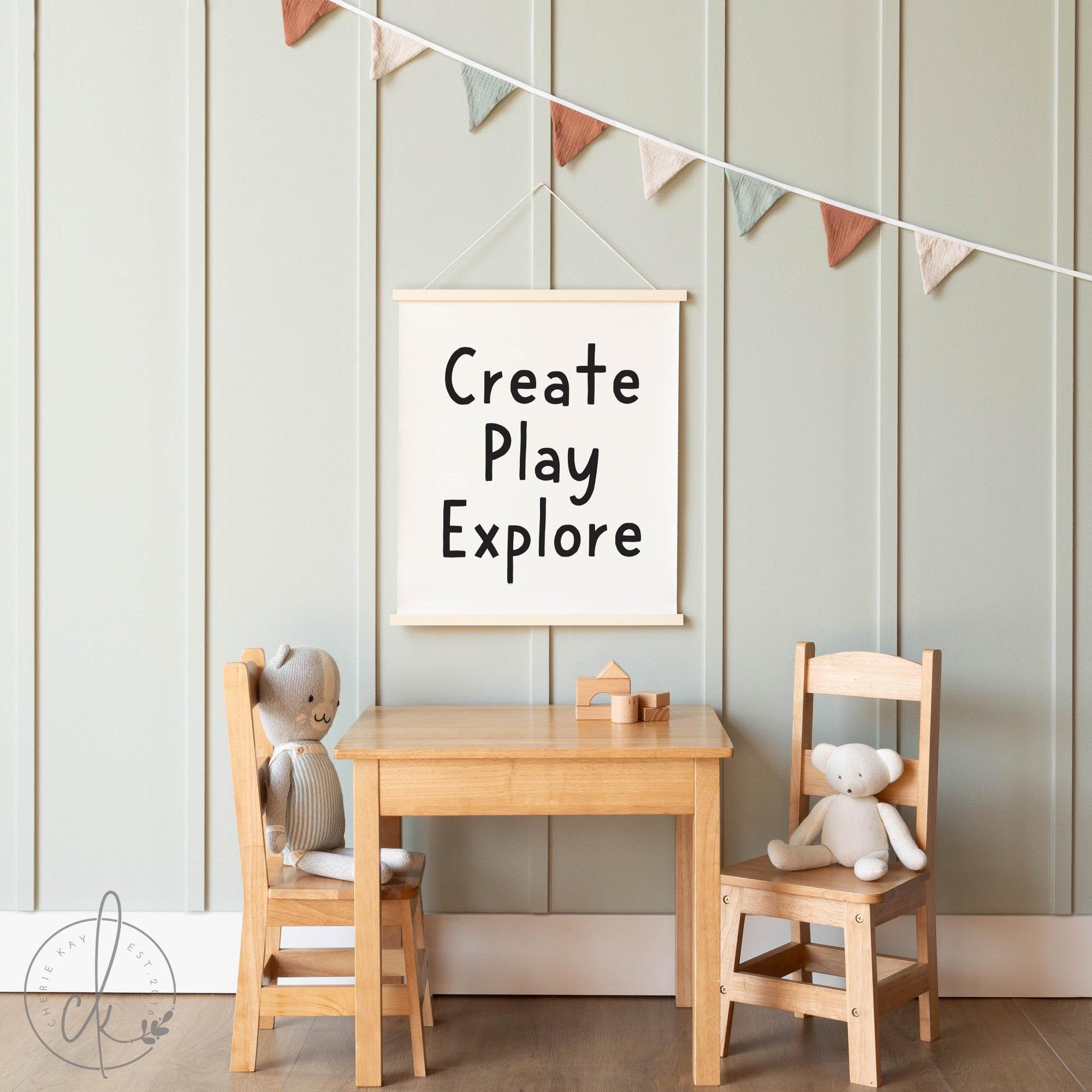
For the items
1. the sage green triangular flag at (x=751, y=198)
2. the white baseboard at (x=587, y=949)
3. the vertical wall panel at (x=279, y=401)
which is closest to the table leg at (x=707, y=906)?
the white baseboard at (x=587, y=949)

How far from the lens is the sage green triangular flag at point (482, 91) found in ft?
8.50

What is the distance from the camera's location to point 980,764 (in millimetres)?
2609

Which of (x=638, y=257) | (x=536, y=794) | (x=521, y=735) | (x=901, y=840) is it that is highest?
(x=638, y=257)

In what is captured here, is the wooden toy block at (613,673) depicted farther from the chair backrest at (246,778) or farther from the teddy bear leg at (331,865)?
the chair backrest at (246,778)

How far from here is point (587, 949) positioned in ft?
8.51

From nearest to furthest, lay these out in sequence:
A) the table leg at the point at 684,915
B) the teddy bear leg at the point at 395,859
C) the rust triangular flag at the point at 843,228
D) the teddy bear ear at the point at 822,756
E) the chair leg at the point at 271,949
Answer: the teddy bear leg at the point at 395,859
the chair leg at the point at 271,949
the teddy bear ear at the point at 822,756
the table leg at the point at 684,915
the rust triangular flag at the point at 843,228

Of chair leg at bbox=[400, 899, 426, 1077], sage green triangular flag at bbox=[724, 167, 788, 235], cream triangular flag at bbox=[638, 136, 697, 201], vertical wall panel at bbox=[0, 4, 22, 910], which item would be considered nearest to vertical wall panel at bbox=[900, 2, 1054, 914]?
sage green triangular flag at bbox=[724, 167, 788, 235]

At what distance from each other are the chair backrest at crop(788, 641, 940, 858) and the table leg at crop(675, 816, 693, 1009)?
259mm

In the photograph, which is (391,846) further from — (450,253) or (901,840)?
(450,253)

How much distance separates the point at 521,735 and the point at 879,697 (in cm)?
85

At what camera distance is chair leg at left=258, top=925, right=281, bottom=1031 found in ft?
7.42

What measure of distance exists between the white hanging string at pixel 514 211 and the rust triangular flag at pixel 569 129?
0.10 m

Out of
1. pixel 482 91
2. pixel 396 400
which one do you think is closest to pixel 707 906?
pixel 396 400

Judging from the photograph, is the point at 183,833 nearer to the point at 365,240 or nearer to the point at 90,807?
the point at 90,807
